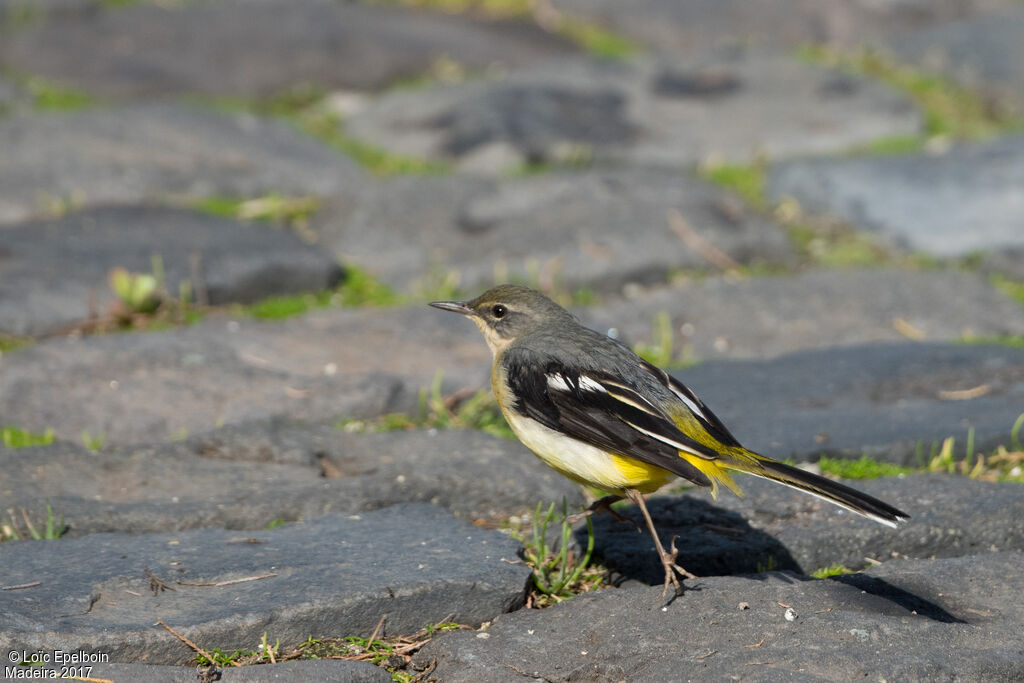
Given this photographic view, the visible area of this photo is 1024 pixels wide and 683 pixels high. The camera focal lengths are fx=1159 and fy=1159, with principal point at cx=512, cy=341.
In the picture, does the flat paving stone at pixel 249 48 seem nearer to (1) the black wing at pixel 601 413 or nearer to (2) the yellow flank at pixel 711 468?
(1) the black wing at pixel 601 413

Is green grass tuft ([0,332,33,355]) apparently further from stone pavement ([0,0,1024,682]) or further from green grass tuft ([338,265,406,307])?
green grass tuft ([338,265,406,307])

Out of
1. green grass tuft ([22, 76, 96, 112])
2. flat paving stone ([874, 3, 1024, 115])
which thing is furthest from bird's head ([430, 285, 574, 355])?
flat paving stone ([874, 3, 1024, 115])

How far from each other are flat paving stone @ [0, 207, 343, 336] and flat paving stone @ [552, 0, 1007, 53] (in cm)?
489

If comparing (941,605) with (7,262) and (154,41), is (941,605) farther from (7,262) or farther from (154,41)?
(154,41)

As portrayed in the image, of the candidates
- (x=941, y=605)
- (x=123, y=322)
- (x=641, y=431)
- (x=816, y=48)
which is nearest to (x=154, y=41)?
(x=123, y=322)

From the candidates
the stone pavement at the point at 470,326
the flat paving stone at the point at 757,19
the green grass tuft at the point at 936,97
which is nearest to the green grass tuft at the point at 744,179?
the stone pavement at the point at 470,326

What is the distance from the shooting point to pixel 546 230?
614 cm

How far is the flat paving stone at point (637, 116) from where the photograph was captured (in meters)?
7.37

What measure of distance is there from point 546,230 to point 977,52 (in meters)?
4.55

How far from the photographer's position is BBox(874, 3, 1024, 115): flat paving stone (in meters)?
8.36

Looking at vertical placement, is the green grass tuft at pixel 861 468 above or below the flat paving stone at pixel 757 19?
below

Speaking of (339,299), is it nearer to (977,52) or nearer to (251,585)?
(251,585)

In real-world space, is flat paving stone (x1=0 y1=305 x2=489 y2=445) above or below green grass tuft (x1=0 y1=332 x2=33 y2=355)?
above

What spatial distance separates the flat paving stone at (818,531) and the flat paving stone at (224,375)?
1294 millimetres
